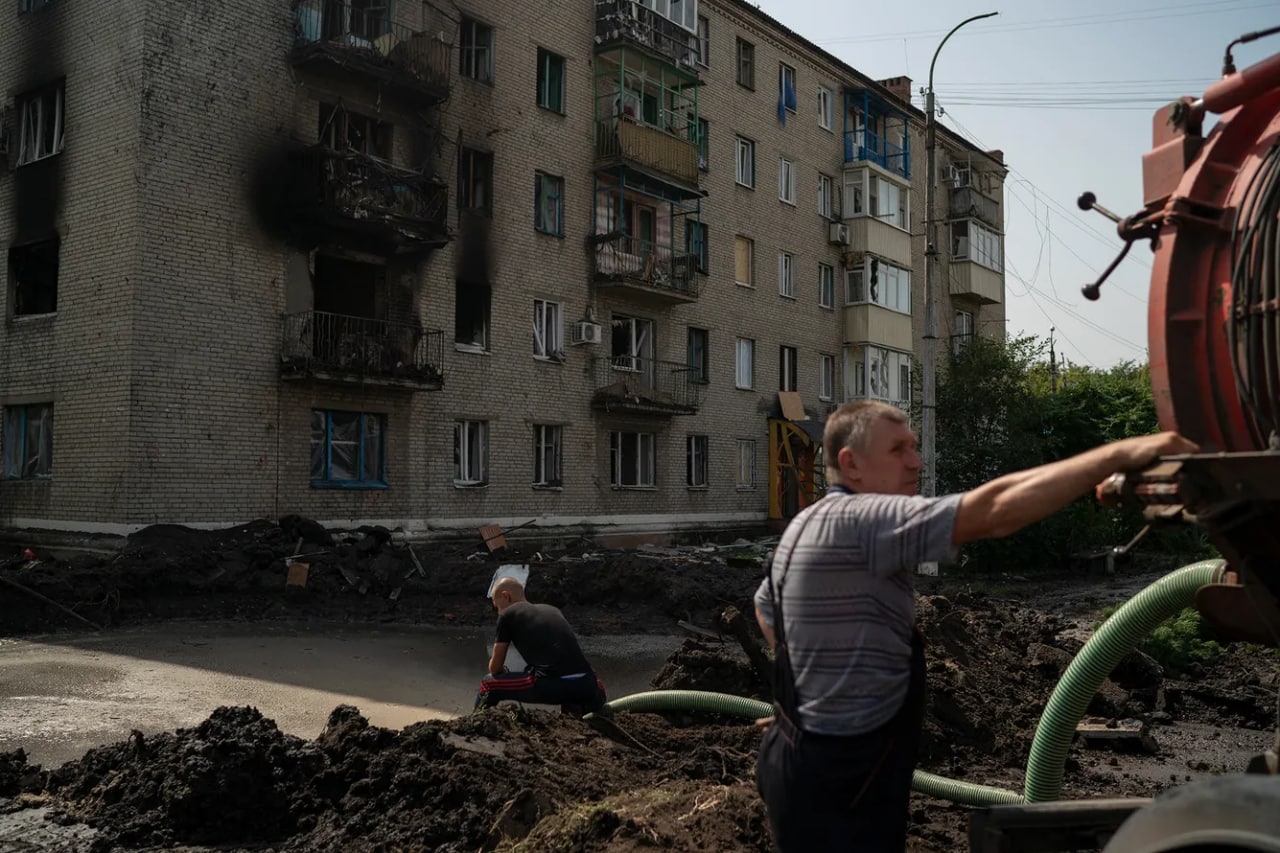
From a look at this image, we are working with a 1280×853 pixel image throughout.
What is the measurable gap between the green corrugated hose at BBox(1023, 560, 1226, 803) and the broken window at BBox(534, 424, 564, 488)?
19474mm

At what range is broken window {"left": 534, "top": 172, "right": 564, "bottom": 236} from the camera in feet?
77.3

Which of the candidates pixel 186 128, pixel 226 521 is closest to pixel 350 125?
pixel 186 128

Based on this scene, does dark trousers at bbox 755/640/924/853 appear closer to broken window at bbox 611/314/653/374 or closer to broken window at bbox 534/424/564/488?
broken window at bbox 534/424/564/488

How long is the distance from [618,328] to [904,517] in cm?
2356

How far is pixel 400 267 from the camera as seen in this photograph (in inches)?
798

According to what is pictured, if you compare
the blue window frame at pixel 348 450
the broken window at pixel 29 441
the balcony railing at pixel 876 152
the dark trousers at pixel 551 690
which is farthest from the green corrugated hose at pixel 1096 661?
the balcony railing at pixel 876 152

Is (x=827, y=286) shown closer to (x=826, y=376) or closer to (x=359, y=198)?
(x=826, y=376)

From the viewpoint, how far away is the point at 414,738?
571 centimetres

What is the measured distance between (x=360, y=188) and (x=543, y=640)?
13476mm

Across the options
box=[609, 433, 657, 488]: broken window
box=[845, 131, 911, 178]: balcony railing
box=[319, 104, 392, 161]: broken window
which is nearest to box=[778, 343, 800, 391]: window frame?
box=[609, 433, 657, 488]: broken window

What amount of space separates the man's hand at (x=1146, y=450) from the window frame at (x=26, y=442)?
62.6 feet

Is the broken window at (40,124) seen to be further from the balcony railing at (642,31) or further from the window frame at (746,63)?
the window frame at (746,63)

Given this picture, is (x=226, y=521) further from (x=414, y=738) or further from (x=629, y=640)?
(x=414, y=738)

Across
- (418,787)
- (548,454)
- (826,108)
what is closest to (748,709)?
(418,787)
